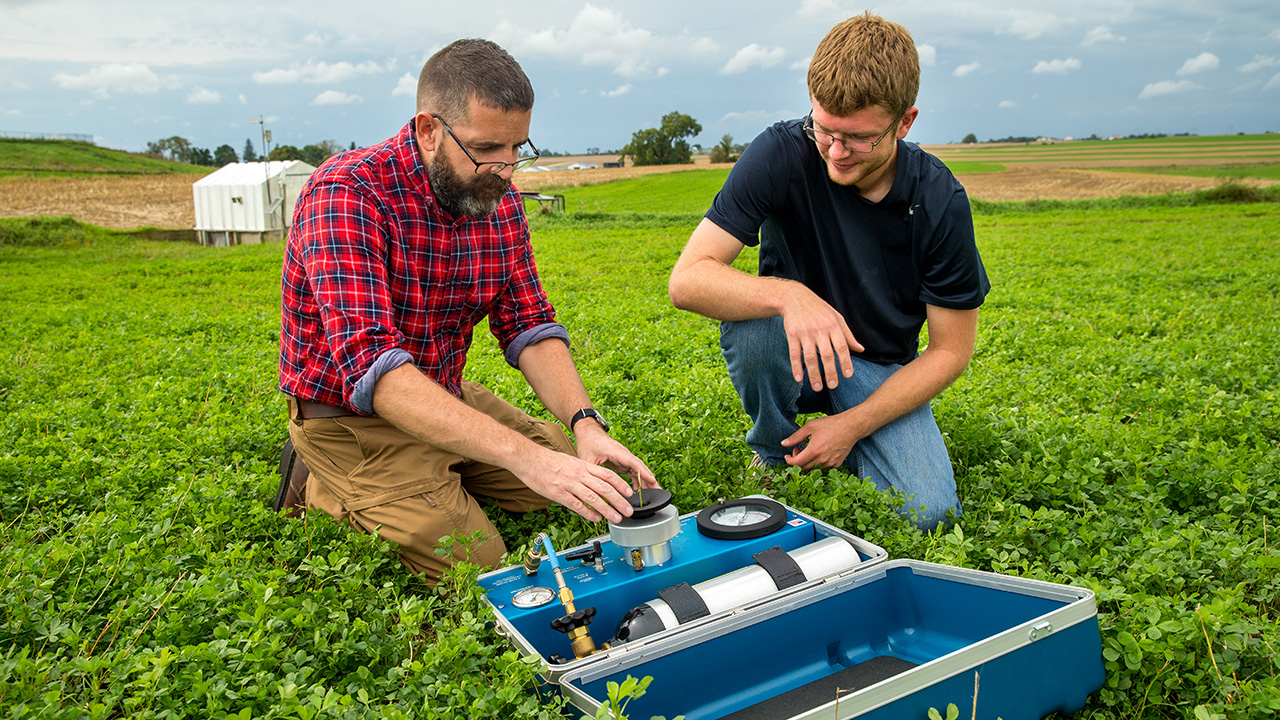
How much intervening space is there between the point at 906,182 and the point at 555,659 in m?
2.40

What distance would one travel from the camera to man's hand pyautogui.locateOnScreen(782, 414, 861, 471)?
11.3ft

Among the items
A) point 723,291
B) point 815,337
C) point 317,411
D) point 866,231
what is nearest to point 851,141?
point 866,231

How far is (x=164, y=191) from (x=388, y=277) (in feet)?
153

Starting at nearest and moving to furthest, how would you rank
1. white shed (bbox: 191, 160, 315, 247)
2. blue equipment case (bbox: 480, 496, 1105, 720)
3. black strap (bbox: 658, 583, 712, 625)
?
blue equipment case (bbox: 480, 496, 1105, 720), black strap (bbox: 658, 583, 712, 625), white shed (bbox: 191, 160, 315, 247)

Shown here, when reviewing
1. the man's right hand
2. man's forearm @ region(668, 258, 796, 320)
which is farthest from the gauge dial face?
man's forearm @ region(668, 258, 796, 320)

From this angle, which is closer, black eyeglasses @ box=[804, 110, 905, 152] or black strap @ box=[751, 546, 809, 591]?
black strap @ box=[751, 546, 809, 591]

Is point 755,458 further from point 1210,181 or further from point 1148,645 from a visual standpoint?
point 1210,181

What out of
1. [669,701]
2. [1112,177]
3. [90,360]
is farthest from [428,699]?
[1112,177]

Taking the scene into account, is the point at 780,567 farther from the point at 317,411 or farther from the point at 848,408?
the point at 317,411

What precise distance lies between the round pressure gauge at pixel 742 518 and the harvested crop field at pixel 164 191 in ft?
110

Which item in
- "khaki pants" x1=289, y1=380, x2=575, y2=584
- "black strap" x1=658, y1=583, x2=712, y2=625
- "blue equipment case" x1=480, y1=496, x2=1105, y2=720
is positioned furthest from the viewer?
"khaki pants" x1=289, y1=380, x2=575, y2=584

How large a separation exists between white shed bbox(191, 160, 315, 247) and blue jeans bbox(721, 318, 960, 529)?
31217 millimetres

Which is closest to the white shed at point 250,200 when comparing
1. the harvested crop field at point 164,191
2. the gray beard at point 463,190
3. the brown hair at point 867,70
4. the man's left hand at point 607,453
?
the harvested crop field at point 164,191

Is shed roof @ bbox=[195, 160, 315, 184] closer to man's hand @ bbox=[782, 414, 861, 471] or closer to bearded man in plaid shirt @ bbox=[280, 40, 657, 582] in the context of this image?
bearded man in plaid shirt @ bbox=[280, 40, 657, 582]
